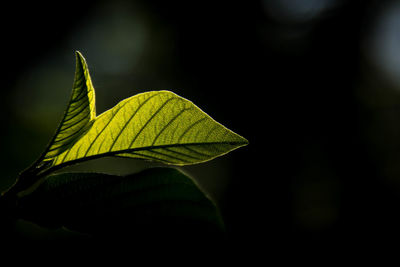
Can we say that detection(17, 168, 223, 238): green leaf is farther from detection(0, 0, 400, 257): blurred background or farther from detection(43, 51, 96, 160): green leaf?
detection(0, 0, 400, 257): blurred background

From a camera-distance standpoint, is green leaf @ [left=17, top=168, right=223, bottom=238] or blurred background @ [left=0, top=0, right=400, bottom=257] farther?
blurred background @ [left=0, top=0, right=400, bottom=257]

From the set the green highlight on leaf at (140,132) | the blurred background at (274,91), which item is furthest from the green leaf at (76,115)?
the blurred background at (274,91)

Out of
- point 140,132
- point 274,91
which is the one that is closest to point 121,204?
point 140,132

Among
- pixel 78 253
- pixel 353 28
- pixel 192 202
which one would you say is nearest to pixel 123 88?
pixel 353 28

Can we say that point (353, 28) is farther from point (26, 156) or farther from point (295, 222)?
point (26, 156)

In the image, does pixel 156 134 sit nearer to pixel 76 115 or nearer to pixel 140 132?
pixel 140 132

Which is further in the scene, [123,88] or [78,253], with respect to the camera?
[123,88]

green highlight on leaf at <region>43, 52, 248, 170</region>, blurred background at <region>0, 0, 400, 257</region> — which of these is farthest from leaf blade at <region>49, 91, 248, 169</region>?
blurred background at <region>0, 0, 400, 257</region>
